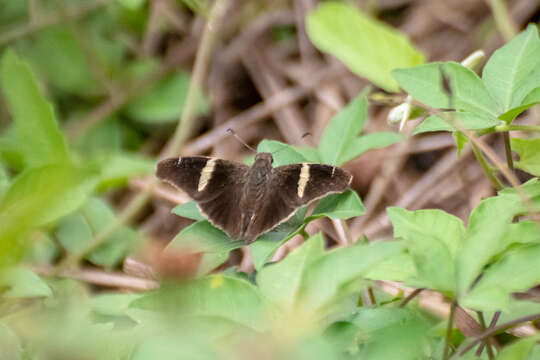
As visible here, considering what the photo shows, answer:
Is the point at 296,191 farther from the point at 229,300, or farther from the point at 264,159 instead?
the point at 229,300

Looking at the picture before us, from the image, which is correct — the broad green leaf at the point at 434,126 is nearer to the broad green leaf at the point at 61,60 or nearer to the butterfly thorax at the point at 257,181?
the butterfly thorax at the point at 257,181

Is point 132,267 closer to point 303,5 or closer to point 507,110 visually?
point 507,110

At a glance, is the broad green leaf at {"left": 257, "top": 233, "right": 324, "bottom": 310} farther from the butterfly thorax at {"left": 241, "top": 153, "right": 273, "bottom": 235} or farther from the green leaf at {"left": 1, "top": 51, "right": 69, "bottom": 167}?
the green leaf at {"left": 1, "top": 51, "right": 69, "bottom": 167}

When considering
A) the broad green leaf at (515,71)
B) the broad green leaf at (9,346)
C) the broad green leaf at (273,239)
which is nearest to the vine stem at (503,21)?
the broad green leaf at (515,71)

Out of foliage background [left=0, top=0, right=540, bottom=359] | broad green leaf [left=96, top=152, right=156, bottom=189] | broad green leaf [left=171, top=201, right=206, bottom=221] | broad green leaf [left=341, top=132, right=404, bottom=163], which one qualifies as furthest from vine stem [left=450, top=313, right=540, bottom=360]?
broad green leaf [left=96, top=152, right=156, bottom=189]

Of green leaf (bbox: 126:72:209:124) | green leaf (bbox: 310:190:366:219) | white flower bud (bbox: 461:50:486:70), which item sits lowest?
green leaf (bbox: 310:190:366:219)

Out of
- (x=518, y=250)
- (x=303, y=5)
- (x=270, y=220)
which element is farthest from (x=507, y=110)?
(x=303, y=5)
